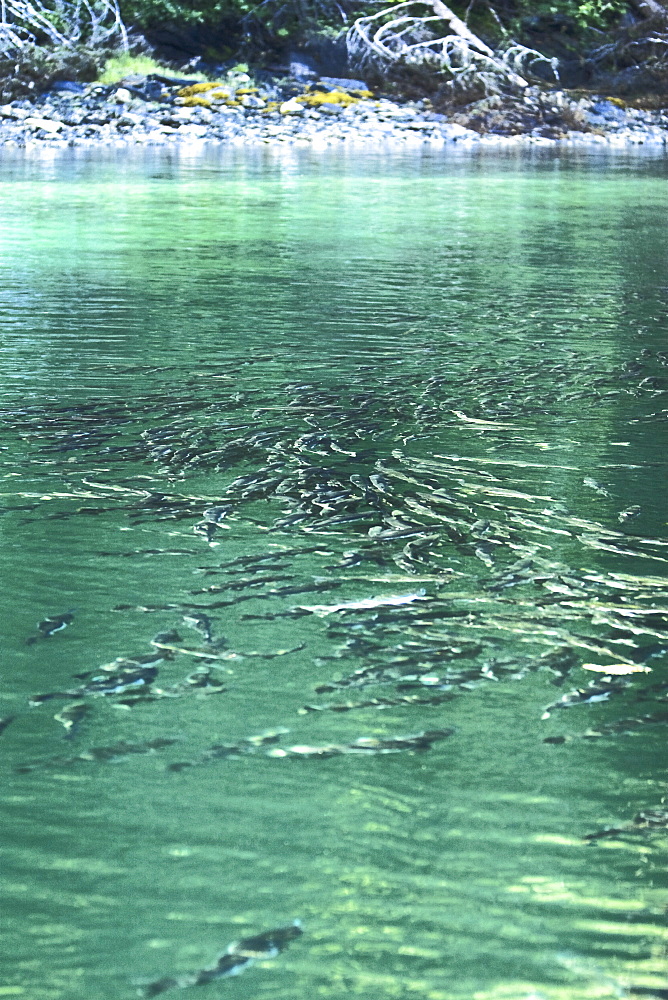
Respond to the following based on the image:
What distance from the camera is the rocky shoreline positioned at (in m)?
34.6

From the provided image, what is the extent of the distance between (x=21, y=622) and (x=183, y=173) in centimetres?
2006

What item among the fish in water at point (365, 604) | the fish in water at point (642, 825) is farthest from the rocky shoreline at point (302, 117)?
the fish in water at point (642, 825)

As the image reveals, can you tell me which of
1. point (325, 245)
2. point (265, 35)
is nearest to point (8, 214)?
point (325, 245)

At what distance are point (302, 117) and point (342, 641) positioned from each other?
35271mm

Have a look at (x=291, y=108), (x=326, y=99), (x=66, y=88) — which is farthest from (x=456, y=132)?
(x=66, y=88)

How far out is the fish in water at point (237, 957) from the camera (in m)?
2.01

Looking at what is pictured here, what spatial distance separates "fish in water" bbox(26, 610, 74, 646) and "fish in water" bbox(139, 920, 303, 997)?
1338 millimetres

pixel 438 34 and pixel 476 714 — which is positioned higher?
pixel 438 34

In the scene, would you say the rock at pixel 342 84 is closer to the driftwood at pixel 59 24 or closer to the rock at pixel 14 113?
the driftwood at pixel 59 24

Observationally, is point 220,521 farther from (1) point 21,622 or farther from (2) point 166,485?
(1) point 21,622

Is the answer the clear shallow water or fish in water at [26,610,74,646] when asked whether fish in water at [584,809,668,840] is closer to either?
the clear shallow water

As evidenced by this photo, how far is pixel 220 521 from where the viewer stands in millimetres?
4246

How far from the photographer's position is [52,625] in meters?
3.41

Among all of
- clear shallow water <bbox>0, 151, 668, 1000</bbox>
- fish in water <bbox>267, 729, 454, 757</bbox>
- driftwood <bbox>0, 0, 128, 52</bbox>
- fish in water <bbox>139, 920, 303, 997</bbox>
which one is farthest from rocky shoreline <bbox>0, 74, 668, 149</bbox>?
fish in water <bbox>139, 920, 303, 997</bbox>
